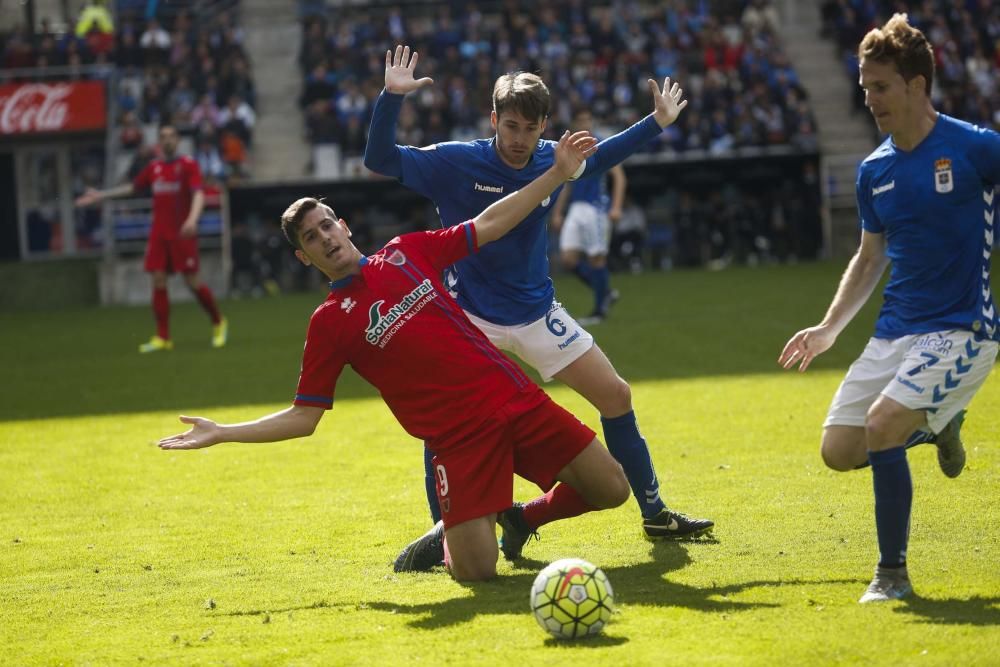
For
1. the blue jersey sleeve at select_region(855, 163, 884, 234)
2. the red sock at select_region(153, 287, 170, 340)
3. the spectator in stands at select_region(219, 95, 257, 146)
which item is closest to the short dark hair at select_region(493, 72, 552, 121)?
the blue jersey sleeve at select_region(855, 163, 884, 234)

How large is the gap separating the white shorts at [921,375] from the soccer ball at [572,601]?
1.20 meters

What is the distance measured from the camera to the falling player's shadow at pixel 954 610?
15.5ft

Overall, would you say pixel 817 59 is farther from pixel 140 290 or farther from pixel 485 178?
pixel 485 178

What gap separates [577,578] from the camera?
488cm

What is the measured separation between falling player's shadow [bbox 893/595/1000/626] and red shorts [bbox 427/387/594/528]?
61.5 inches

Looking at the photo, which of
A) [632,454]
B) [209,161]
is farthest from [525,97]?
[209,161]

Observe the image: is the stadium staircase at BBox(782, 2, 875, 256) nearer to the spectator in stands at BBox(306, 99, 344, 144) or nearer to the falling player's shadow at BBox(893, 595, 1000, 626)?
the spectator in stands at BBox(306, 99, 344, 144)

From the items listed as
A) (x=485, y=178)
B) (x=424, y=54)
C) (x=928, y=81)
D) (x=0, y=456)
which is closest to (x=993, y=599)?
(x=928, y=81)

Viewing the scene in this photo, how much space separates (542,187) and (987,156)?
5.68 feet

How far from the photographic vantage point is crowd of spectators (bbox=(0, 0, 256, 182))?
88.0ft

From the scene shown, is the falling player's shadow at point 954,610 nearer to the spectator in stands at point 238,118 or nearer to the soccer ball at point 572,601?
the soccer ball at point 572,601

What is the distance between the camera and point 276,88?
99.8 feet

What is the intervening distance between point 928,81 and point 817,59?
87.1ft

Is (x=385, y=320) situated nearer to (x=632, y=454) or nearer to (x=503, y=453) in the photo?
(x=503, y=453)
